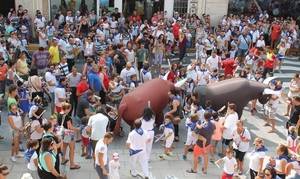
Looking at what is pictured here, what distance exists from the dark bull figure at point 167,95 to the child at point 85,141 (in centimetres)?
129

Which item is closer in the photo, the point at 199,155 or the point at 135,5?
the point at 199,155

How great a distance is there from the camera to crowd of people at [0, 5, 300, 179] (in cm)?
988

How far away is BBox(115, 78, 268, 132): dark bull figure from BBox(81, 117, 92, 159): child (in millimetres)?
1286

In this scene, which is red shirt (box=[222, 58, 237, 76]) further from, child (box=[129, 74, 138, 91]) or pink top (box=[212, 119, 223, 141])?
pink top (box=[212, 119, 223, 141])

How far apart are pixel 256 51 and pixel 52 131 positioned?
9863mm

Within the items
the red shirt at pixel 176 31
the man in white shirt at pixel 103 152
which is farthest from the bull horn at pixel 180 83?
the red shirt at pixel 176 31

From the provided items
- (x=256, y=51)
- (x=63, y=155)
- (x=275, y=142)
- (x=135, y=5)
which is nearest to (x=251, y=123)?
(x=275, y=142)

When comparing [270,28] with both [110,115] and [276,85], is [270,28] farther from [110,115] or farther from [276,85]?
[110,115]

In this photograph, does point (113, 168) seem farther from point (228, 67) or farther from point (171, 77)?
point (228, 67)

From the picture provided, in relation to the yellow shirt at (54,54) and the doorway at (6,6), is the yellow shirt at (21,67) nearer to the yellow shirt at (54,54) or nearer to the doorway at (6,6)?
the yellow shirt at (54,54)

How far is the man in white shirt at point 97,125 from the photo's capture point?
10484 millimetres

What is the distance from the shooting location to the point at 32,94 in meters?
13.3

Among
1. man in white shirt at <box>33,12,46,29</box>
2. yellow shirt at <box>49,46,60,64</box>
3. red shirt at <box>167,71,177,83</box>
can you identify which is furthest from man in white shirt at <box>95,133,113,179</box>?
man in white shirt at <box>33,12,46,29</box>

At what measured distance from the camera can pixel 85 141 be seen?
11305 millimetres
